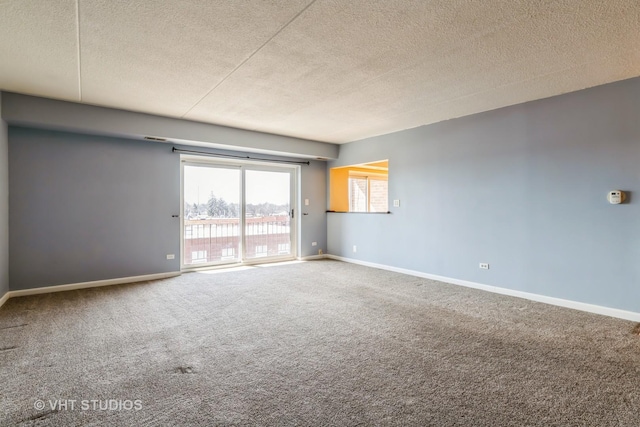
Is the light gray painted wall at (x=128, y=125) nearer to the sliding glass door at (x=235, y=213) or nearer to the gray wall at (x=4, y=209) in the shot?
the gray wall at (x=4, y=209)

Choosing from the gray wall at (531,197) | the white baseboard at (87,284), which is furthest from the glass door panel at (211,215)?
the gray wall at (531,197)

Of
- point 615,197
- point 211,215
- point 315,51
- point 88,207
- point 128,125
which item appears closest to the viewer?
point 315,51

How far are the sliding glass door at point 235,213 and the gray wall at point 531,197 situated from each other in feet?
7.92

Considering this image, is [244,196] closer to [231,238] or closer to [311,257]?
[231,238]

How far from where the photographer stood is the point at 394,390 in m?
2.00

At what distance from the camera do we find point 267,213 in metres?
6.56

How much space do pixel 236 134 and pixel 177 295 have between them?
284cm

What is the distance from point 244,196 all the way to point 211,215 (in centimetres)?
75

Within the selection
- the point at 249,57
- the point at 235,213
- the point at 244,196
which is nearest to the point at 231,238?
the point at 235,213

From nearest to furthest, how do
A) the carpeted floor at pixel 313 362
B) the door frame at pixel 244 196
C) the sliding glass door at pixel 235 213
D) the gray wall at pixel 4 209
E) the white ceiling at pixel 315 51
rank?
the carpeted floor at pixel 313 362 → the white ceiling at pixel 315 51 → the gray wall at pixel 4 209 → the door frame at pixel 244 196 → the sliding glass door at pixel 235 213

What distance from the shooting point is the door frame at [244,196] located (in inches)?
219

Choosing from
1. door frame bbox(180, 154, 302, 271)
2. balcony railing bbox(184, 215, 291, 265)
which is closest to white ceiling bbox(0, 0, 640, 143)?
door frame bbox(180, 154, 302, 271)

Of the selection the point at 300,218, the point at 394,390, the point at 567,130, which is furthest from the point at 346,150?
the point at 394,390

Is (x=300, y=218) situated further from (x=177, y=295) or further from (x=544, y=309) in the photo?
(x=544, y=309)
